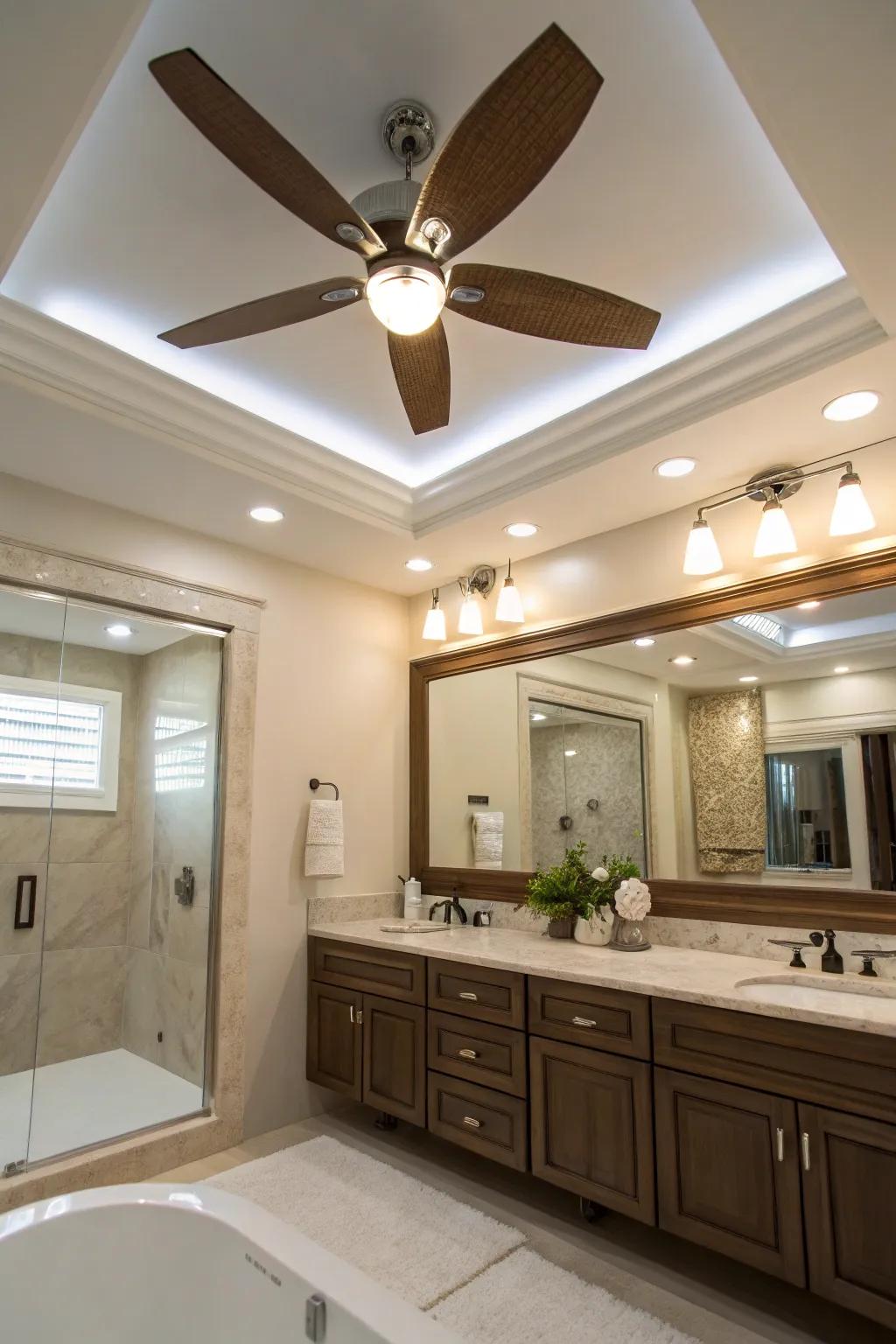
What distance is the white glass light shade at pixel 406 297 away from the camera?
1.67 meters

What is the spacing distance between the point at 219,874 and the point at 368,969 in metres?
0.75

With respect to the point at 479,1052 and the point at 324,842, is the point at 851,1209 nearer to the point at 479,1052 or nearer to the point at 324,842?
the point at 479,1052

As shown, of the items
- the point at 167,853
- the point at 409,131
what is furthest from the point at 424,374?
the point at 167,853

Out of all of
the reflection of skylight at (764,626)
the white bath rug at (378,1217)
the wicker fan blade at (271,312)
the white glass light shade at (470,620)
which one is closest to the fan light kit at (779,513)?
the reflection of skylight at (764,626)

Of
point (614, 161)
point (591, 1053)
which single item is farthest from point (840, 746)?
point (614, 161)

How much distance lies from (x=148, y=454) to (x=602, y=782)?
218 cm

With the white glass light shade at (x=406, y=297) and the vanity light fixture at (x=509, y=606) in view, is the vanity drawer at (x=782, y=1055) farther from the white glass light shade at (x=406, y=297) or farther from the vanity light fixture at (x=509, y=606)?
the white glass light shade at (x=406, y=297)

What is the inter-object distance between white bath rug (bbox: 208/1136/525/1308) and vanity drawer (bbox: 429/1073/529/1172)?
0.19m

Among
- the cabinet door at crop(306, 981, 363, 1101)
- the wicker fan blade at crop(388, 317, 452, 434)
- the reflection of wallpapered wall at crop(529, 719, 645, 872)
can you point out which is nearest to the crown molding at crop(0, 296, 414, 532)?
the wicker fan blade at crop(388, 317, 452, 434)

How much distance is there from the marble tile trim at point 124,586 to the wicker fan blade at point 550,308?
6.35 feet

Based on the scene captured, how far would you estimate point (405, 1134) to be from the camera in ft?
11.1

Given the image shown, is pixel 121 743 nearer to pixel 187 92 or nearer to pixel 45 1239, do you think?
pixel 45 1239

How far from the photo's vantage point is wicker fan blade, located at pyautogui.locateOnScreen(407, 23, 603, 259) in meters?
1.23

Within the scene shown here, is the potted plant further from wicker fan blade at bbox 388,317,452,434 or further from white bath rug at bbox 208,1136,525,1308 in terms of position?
wicker fan blade at bbox 388,317,452,434
